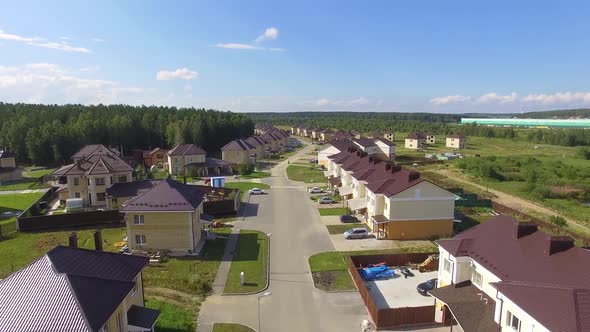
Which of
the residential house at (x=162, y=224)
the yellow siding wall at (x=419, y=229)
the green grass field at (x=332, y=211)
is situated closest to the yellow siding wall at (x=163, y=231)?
the residential house at (x=162, y=224)

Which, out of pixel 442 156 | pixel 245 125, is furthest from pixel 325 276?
pixel 245 125

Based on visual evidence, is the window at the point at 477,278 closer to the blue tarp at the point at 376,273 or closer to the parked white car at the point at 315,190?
the blue tarp at the point at 376,273

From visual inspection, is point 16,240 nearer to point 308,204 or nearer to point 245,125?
point 308,204

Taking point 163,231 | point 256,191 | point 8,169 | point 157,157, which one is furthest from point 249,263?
point 8,169

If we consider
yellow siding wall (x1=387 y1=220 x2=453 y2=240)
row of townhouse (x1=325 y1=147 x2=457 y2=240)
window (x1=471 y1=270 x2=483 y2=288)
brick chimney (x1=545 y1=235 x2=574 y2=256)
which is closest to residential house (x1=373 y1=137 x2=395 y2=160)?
row of townhouse (x1=325 y1=147 x2=457 y2=240)

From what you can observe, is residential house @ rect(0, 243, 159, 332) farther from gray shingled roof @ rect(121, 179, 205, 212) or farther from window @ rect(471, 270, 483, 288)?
window @ rect(471, 270, 483, 288)

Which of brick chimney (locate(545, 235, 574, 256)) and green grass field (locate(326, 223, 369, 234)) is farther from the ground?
brick chimney (locate(545, 235, 574, 256))
